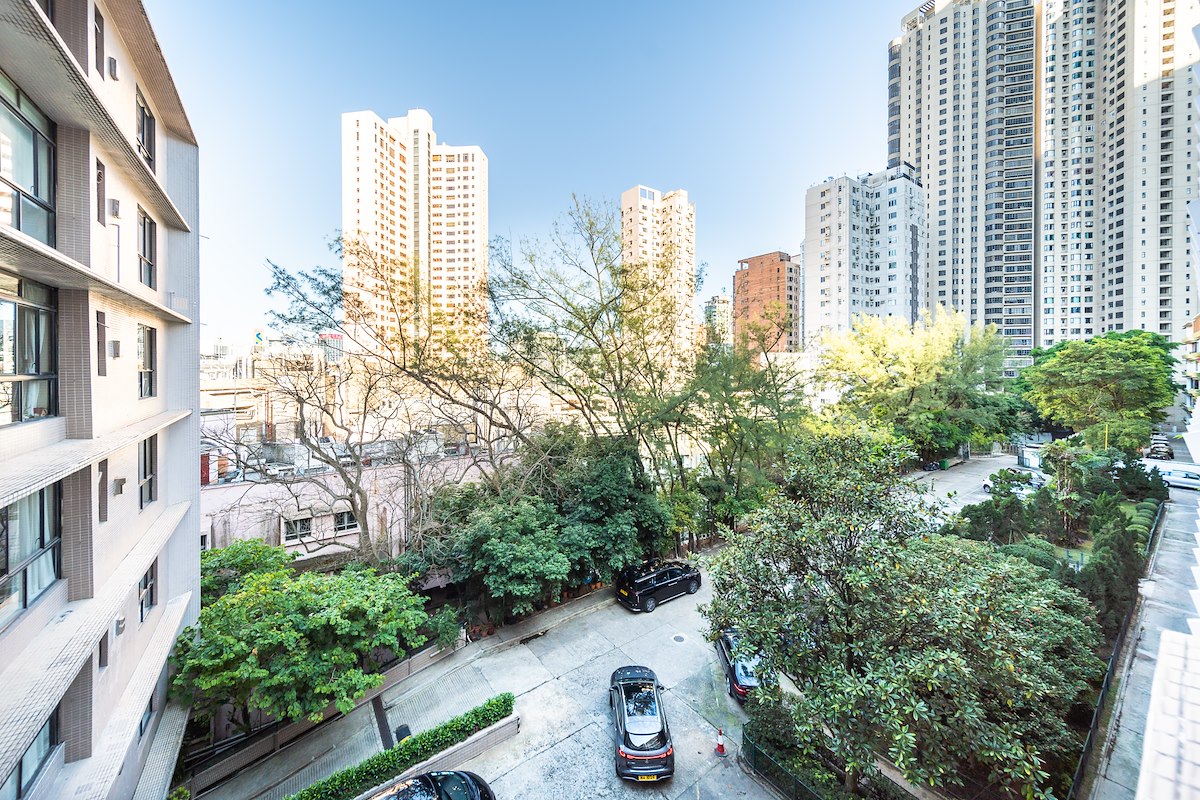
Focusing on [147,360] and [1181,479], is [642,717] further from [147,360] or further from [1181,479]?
[1181,479]

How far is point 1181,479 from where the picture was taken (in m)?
18.8

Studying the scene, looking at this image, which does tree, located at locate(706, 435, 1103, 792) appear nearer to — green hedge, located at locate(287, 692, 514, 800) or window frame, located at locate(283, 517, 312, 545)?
green hedge, located at locate(287, 692, 514, 800)

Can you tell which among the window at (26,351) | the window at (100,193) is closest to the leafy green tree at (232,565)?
the window at (26,351)

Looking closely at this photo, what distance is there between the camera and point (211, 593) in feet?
28.3

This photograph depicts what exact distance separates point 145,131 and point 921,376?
88.1 ft

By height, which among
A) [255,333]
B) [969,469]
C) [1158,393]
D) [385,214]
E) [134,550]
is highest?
[385,214]

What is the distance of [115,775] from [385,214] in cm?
3471

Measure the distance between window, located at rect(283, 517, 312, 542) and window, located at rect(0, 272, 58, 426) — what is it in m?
8.70

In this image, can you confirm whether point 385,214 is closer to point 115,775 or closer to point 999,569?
point 115,775

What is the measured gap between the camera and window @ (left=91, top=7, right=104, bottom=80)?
485 cm

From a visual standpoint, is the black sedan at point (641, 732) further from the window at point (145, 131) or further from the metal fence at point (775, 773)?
the window at point (145, 131)

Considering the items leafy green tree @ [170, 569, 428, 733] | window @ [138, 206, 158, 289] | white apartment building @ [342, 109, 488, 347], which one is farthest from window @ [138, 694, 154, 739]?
white apartment building @ [342, 109, 488, 347]

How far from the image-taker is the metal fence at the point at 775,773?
6012 millimetres

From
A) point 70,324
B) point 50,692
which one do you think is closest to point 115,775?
point 50,692
